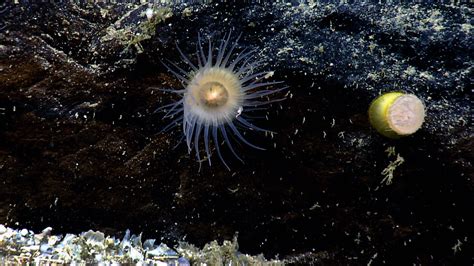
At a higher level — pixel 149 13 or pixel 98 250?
pixel 149 13

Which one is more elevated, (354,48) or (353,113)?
(354,48)

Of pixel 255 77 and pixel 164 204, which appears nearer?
pixel 255 77

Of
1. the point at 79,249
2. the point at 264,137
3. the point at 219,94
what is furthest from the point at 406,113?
the point at 79,249

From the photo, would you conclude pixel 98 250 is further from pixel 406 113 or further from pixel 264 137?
pixel 406 113

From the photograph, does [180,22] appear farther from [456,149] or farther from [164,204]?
[456,149]

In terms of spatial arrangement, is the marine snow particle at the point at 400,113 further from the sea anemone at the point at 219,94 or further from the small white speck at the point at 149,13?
the small white speck at the point at 149,13

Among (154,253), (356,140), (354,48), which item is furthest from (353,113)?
(154,253)

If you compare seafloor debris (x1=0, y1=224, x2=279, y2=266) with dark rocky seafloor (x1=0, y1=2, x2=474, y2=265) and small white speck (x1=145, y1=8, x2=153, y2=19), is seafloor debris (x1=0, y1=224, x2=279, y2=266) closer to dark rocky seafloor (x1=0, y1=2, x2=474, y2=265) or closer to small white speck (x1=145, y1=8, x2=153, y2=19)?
dark rocky seafloor (x1=0, y1=2, x2=474, y2=265)
